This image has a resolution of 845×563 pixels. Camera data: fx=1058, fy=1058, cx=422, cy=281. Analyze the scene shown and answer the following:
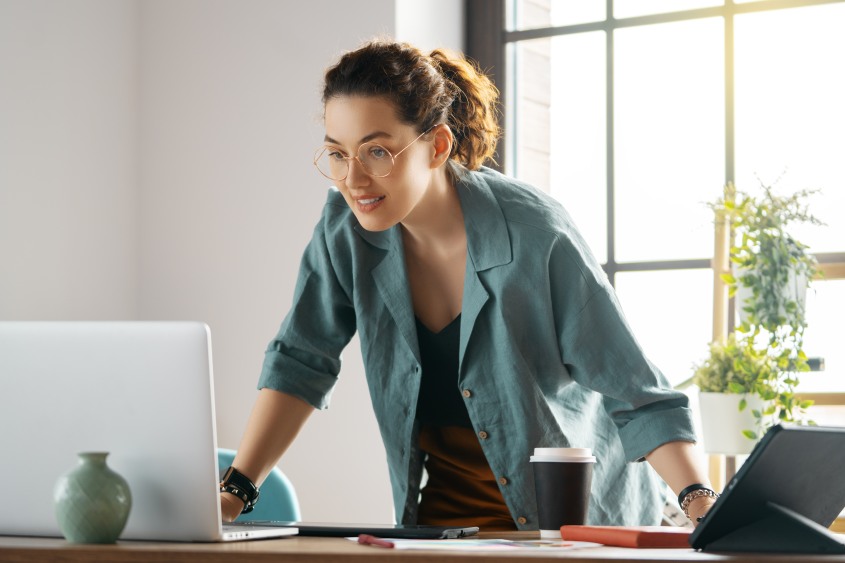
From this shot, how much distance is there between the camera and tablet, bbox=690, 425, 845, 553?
96cm

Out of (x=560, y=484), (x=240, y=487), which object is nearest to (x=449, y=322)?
(x=240, y=487)

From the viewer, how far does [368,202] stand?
5.41 ft

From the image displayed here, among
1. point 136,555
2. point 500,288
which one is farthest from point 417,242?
point 136,555

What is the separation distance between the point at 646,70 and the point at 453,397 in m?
1.56

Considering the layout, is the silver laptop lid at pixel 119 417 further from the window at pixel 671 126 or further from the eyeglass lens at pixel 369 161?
the window at pixel 671 126

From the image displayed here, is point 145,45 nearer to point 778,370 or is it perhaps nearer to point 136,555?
point 778,370

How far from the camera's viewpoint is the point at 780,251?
2.49 meters

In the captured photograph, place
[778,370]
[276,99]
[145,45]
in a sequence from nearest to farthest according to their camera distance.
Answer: [778,370] → [276,99] → [145,45]

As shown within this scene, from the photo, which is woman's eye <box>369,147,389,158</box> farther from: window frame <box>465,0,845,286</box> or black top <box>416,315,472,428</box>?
window frame <box>465,0,845,286</box>

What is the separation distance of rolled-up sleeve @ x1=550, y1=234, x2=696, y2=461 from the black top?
0.66ft

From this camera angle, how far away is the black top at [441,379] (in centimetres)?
179

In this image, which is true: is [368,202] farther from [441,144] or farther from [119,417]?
[119,417]

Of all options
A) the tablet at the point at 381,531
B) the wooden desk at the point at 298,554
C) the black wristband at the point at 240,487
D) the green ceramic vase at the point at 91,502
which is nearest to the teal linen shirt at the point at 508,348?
the black wristband at the point at 240,487

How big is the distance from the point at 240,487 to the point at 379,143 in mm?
562
